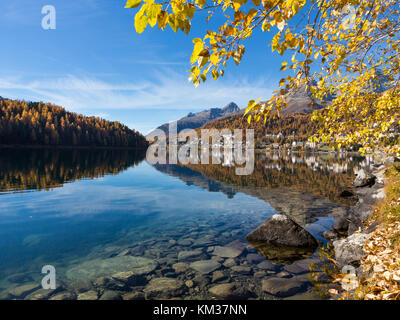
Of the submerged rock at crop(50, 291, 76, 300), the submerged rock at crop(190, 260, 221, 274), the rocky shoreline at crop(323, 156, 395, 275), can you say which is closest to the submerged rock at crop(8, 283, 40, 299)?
the submerged rock at crop(50, 291, 76, 300)

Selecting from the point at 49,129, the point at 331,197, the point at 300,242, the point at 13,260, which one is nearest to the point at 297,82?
the point at 300,242

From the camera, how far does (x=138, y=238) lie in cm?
1418

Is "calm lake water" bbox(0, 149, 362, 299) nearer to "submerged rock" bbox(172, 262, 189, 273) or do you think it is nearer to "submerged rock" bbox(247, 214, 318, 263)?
"submerged rock" bbox(172, 262, 189, 273)

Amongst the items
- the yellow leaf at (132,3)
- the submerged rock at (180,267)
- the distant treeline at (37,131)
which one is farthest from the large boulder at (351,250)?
the distant treeline at (37,131)

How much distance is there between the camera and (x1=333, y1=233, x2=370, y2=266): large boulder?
9199 millimetres

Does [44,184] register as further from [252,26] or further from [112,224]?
[252,26]

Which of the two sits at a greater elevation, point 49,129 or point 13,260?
point 49,129

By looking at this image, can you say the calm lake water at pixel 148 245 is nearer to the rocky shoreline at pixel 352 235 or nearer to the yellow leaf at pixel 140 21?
the rocky shoreline at pixel 352 235

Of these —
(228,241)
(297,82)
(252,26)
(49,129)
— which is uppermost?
(49,129)

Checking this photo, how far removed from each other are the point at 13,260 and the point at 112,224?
6356mm

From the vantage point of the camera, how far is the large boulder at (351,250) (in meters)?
9.20

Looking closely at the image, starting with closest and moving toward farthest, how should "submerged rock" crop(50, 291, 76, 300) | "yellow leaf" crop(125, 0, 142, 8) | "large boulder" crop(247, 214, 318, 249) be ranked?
"yellow leaf" crop(125, 0, 142, 8) → "submerged rock" crop(50, 291, 76, 300) → "large boulder" crop(247, 214, 318, 249)

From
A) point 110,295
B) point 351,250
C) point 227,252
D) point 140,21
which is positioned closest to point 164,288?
point 110,295
